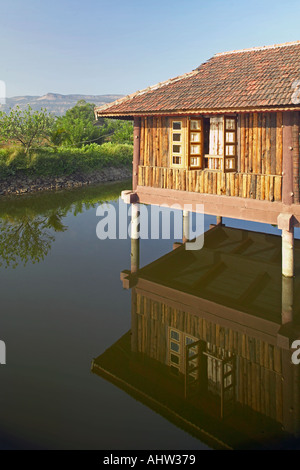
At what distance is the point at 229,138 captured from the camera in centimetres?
1223

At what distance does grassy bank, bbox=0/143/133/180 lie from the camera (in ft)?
88.9

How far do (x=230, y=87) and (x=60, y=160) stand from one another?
2140cm

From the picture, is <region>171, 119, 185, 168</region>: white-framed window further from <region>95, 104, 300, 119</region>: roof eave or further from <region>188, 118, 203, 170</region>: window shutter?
<region>95, 104, 300, 119</region>: roof eave

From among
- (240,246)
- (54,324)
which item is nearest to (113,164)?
(240,246)

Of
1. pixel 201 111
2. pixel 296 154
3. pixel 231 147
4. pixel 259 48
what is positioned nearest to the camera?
pixel 296 154

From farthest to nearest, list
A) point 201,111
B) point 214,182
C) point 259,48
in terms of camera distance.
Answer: point 259,48 → point 214,182 → point 201,111

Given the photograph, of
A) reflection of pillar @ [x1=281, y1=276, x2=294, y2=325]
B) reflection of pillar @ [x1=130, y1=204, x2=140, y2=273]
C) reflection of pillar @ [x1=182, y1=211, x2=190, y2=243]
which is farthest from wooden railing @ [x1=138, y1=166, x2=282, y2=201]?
reflection of pillar @ [x1=182, y1=211, x2=190, y2=243]

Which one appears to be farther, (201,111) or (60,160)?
(60,160)

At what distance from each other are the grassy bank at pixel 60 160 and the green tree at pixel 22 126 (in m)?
1.08

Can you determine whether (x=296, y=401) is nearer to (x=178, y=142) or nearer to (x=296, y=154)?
(x=296, y=154)

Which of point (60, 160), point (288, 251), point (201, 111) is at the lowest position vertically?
point (288, 251)

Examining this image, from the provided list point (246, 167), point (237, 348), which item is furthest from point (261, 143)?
point (237, 348)
